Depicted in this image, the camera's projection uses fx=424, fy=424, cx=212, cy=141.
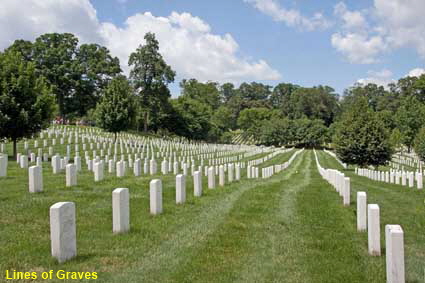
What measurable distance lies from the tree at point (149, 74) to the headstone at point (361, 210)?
7151 centimetres

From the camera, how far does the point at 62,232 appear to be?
5.55 meters

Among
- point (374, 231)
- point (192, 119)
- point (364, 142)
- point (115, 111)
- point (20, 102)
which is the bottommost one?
point (374, 231)

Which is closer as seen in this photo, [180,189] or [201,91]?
[180,189]

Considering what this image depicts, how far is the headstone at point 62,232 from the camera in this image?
546cm

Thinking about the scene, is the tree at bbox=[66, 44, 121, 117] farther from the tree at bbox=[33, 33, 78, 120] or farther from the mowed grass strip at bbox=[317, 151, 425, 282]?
the mowed grass strip at bbox=[317, 151, 425, 282]

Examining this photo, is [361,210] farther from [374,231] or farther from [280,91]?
[280,91]

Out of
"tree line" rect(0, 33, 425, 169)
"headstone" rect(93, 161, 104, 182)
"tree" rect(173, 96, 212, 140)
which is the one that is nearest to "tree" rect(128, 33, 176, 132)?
"tree line" rect(0, 33, 425, 169)

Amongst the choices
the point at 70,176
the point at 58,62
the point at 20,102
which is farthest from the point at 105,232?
the point at 58,62

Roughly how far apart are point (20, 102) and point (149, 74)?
5474cm

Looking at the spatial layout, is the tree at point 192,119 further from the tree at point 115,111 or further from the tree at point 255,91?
the tree at point 255,91

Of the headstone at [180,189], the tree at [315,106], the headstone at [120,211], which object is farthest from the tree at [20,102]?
the tree at [315,106]

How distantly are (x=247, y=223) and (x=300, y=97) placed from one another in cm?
13368

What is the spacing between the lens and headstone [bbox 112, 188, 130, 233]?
6.95 meters

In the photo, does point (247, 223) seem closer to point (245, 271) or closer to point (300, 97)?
point (245, 271)
